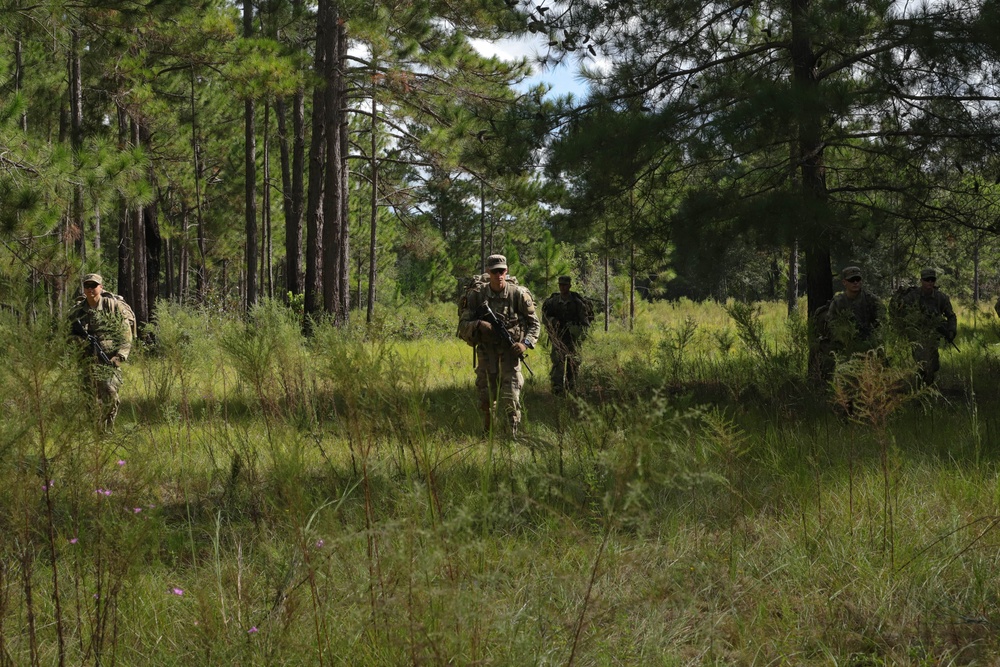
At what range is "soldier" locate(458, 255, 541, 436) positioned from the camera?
20.1ft

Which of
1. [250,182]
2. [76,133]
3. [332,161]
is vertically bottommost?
[332,161]

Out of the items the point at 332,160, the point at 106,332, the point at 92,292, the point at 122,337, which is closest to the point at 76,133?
the point at 332,160

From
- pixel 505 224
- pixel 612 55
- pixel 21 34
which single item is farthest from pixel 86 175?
pixel 505 224

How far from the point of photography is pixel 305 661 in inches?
83.0

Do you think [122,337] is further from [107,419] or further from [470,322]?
[470,322]

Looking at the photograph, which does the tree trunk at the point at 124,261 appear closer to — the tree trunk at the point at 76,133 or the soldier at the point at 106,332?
the tree trunk at the point at 76,133

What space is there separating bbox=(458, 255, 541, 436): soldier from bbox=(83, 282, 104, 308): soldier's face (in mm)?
3127

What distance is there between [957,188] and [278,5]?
11400mm

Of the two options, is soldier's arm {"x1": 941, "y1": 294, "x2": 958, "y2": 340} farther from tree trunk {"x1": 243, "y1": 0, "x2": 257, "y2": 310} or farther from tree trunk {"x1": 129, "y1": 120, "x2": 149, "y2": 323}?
tree trunk {"x1": 129, "y1": 120, "x2": 149, "y2": 323}

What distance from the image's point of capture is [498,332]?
20.1 feet

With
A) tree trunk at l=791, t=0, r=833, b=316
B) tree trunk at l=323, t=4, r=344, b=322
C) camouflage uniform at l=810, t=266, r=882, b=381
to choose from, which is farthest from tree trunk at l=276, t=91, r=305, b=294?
camouflage uniform at l=810, t=266, r=882, b=381

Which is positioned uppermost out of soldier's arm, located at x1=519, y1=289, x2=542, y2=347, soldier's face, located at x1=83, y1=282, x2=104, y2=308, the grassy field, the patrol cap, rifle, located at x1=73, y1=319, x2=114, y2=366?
the patrol cap

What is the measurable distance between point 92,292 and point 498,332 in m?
3.48

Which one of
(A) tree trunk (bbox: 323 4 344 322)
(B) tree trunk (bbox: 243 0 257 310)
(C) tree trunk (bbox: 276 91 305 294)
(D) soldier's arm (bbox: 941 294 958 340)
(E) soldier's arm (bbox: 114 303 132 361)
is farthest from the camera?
(B) tree trunk (bbox: 243 0 257 310)
